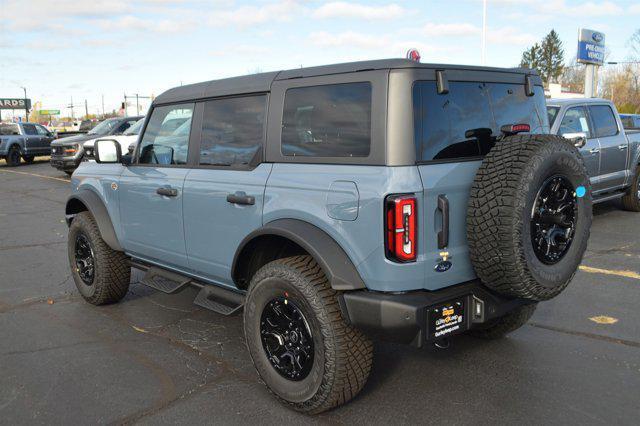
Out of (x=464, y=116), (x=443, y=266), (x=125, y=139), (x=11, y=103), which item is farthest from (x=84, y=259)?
(x=11, y=103)

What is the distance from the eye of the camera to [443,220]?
292 cm

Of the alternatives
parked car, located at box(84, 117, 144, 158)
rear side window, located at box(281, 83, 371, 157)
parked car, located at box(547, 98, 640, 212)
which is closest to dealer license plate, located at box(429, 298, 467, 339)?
rear side window, located at box(281, 83, 371, 157)

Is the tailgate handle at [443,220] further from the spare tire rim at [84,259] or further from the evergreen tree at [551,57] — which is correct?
the evergreen tree at [551,57]

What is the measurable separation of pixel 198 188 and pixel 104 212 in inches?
59.8

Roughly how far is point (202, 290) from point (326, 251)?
1.46 meters

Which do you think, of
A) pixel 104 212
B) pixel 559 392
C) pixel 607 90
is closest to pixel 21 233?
pixel 104 212

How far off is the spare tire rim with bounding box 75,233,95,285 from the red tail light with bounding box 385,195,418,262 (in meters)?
3.33

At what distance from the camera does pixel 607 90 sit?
68375 millimetres

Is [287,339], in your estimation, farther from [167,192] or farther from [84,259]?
[84,259]

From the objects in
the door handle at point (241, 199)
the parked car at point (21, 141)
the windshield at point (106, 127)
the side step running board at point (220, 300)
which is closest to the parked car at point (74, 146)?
the windshield at point (106, 127)

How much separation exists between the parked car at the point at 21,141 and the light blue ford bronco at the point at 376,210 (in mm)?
22760

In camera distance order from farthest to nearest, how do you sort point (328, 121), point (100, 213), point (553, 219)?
1. point (100, 213)
2. point (328, 121)
3. point (553, 219)

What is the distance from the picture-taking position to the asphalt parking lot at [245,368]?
10.5ft

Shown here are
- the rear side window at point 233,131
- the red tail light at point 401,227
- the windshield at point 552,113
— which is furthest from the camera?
the windshield at point 552,113
